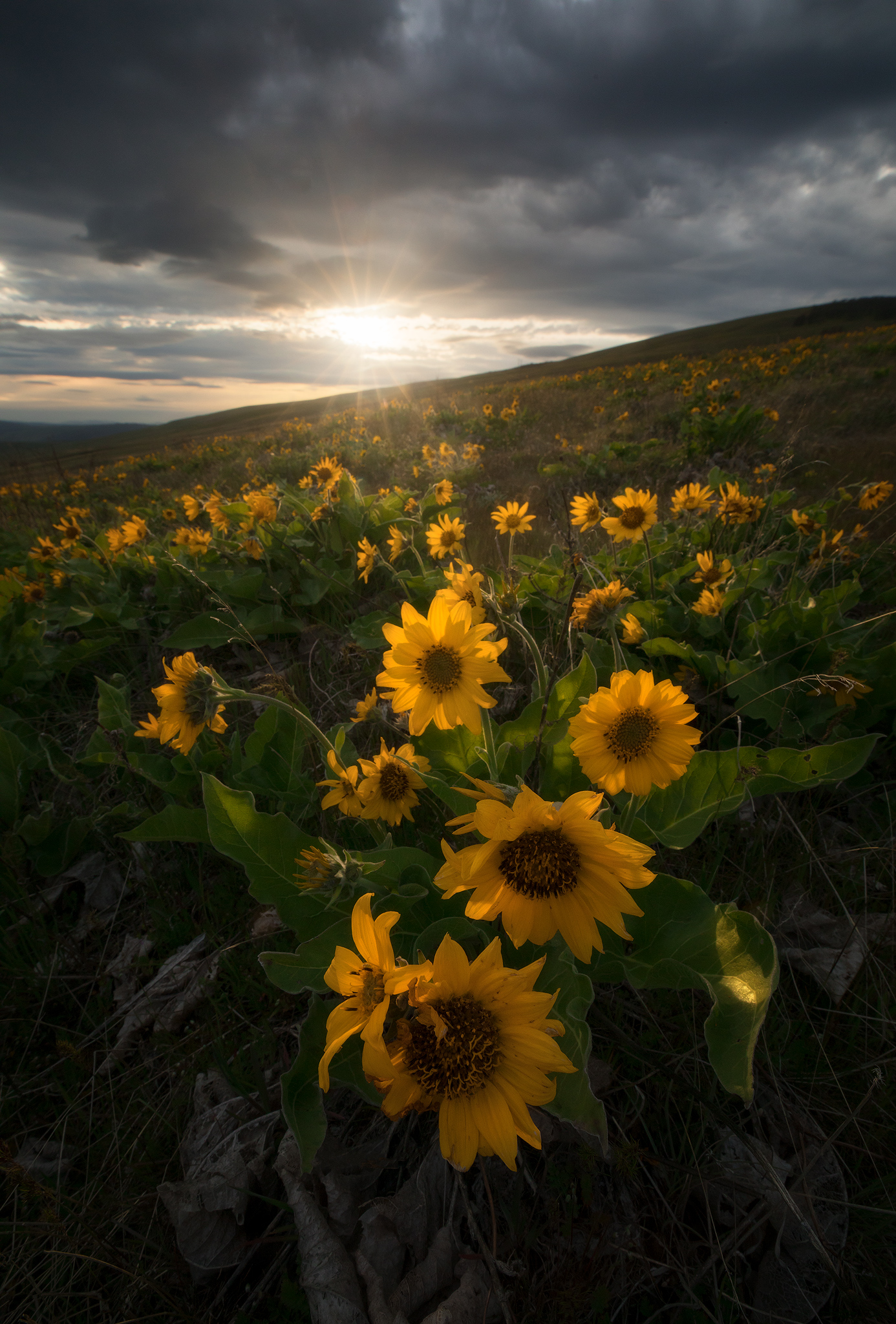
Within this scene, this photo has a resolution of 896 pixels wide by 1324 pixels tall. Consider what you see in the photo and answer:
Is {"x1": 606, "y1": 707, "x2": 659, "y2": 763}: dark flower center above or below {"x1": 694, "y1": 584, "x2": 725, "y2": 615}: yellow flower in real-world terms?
above

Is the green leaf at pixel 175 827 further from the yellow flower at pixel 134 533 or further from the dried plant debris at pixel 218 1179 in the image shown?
the yellow flower at pixel 134 533

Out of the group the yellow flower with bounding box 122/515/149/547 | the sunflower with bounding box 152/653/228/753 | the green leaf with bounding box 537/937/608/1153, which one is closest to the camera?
the green leaf with bounding box 537/937/608/1153

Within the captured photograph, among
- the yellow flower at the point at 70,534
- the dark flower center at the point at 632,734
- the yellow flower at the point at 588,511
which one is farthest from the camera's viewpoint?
the yellow flower at the point at 70,534

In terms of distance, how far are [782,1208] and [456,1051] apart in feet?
3.36

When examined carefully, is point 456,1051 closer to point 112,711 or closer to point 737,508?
point 112,711

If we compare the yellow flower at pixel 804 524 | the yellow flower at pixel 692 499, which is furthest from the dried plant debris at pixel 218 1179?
the yellow flower at pixel 692 499

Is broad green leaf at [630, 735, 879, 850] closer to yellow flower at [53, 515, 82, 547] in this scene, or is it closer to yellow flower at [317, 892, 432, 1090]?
yellow flower at [317, 892, 432, 1090]

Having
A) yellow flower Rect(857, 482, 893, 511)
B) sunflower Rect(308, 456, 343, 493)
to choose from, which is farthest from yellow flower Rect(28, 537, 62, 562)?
yellow flower Rect(857, 482, 893, 511)

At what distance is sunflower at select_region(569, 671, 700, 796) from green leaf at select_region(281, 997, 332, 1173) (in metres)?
0.97

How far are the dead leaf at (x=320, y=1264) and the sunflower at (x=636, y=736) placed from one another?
1.23 m

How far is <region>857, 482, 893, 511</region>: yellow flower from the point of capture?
3584 mm

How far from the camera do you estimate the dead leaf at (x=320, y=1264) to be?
49.9 inches

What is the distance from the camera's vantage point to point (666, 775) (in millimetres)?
1501

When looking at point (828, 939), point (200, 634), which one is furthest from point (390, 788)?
point (200, 634)
